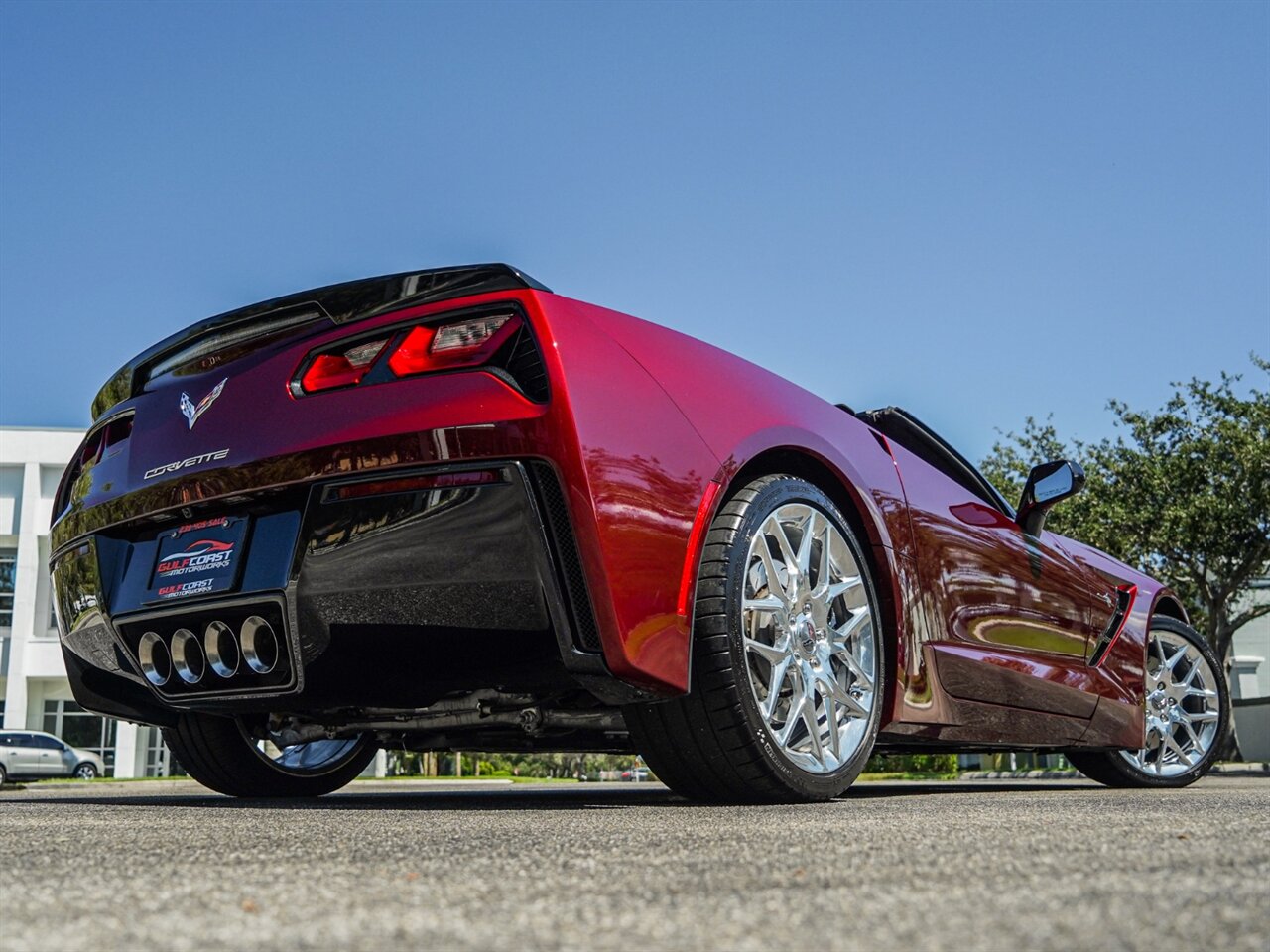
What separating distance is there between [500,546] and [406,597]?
275 mm

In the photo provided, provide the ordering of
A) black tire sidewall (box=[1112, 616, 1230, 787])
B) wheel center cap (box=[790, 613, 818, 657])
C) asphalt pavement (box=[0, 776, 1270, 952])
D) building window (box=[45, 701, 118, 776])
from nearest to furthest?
asphalt pavement (box=[0, 776, 1270, 952]) < wheel center cap (box=[790, 613, 818, 657]) < black tire sidewall (box=[1112, 616, 1230, 787]) < building window (box=[45, 701, 118, 776])

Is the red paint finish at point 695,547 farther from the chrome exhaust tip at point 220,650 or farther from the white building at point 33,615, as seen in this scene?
the white building at point 33,615

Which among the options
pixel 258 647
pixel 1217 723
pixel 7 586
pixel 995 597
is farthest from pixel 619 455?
pixel 7 586

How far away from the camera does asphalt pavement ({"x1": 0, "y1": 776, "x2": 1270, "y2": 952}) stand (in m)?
1.16

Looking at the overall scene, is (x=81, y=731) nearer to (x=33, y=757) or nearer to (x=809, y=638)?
(x=33, y=757)

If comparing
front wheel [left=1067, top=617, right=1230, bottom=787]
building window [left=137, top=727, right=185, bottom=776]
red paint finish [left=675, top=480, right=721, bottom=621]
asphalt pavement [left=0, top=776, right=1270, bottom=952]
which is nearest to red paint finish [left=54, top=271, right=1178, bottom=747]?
red paint finish [left=675, top=480, right=721, bottom=621]

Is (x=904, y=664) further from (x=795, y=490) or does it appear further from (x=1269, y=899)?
(x=1269, y=899)

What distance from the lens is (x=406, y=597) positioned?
296cm

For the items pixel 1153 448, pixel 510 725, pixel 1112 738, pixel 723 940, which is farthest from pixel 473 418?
pixel 1153 448

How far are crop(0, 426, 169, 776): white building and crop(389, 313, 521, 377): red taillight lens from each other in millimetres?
35941

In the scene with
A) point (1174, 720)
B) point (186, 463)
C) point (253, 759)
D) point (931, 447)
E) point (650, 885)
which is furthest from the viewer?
point (1174, 720)

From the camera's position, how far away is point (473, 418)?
9.47 ft

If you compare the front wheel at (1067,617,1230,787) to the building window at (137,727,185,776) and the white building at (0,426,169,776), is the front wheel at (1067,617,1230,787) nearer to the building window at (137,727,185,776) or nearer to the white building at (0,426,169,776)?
the white building at (0,426,169,776)

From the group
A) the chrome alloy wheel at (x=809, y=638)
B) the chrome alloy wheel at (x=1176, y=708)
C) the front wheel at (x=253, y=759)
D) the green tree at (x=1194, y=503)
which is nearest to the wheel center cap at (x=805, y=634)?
the chrome alloy wheel at (x=809, y=638)
